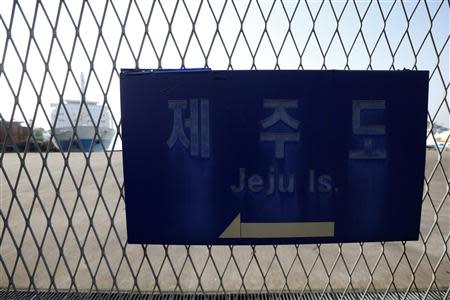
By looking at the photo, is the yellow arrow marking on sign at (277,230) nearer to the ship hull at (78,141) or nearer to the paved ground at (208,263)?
the paved ground at (208,263)

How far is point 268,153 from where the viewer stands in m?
1.30

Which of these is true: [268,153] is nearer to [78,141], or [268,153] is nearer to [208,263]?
[78,141]

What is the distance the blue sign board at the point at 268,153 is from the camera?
128 centimetres

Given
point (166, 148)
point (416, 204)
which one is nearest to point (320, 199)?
point (416, 204)

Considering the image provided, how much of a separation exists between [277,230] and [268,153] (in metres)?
0.41

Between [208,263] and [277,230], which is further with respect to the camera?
[208,263]

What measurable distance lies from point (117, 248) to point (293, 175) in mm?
2188

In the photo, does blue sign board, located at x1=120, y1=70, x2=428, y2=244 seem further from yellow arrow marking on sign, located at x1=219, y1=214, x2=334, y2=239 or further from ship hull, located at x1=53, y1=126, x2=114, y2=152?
ship hull, located at x1=53, y1=126, x2=114, y2=152

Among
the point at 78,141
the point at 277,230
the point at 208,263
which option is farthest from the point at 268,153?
the point at 208,263

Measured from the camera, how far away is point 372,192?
1362mm

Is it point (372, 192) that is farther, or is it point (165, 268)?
point (165, 268)

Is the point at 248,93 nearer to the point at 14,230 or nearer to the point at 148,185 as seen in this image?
the point at 148,185

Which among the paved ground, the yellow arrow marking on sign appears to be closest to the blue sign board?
the yellow arrow marking on sign

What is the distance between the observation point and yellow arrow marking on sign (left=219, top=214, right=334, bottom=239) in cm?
134
